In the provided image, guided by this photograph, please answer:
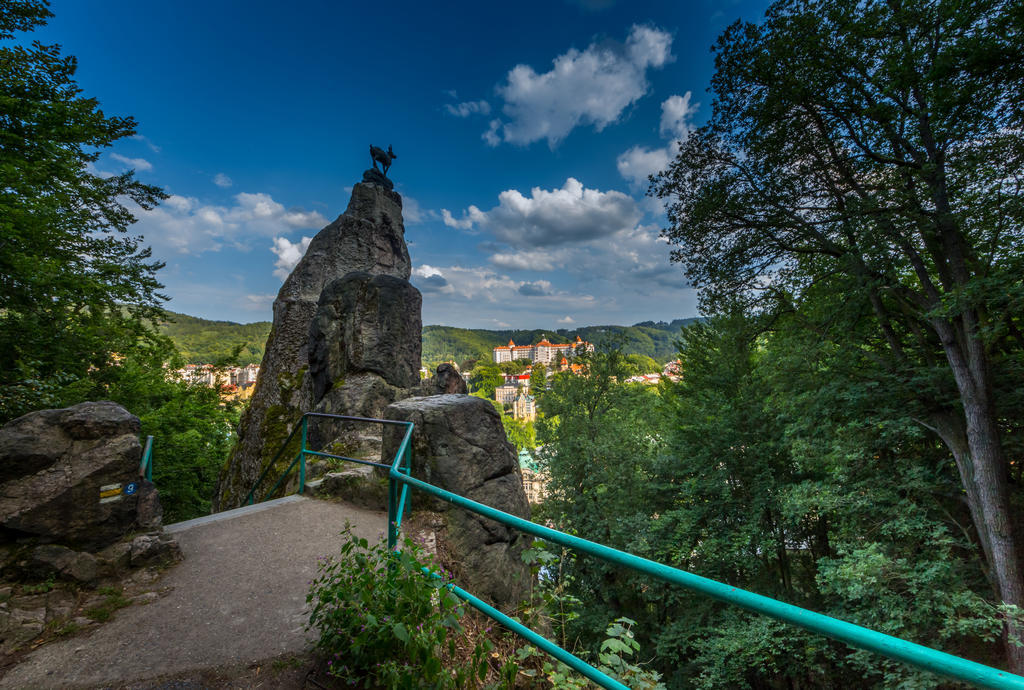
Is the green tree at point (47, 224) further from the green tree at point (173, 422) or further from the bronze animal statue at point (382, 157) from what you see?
the bronze animal statue at point (382, 157)

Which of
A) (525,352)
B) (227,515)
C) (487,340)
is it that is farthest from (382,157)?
(487,340)

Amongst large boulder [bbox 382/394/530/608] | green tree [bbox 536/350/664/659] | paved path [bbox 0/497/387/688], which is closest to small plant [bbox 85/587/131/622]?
paved path [bbox 0/497/387/688]

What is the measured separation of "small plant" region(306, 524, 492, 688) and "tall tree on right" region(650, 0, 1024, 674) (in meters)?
8.21

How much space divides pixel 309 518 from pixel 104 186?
9522 mm

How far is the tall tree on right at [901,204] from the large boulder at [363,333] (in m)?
6.90

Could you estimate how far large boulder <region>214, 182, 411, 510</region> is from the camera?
9.68m

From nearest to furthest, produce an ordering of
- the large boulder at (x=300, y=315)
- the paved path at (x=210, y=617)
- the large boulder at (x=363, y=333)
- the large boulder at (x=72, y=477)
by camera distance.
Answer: the paved path at (x=210, y=617) → the large boulder at (x=72, y=477) → the large boulder at (x=363, y=333) → the large boulder at (x=300, y=315)

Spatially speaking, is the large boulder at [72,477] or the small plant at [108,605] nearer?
the small plant at [108,605]

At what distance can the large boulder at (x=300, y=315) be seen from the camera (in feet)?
31.8

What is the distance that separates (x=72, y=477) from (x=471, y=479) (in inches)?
117

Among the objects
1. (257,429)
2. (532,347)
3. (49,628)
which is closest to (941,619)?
(49,628)

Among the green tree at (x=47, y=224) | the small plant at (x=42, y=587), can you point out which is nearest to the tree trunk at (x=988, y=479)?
the small plant at (x=42, y=587)

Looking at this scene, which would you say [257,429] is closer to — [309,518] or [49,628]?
[309,518]

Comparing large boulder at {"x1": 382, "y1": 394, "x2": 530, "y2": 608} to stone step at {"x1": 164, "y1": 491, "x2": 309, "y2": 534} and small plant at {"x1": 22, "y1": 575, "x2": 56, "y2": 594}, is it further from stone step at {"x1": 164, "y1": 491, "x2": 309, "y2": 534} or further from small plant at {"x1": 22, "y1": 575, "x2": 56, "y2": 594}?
small plant at {"x1": 22, "y1": 575, "x2": 56, "y2": 594}
